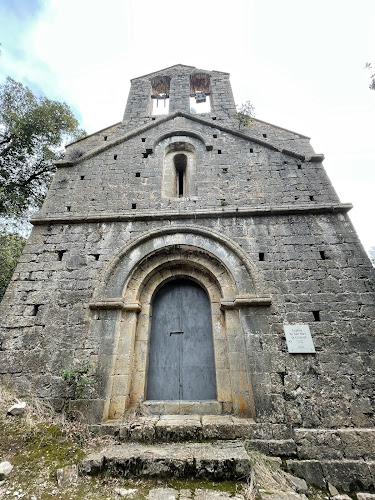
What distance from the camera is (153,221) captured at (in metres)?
5.69

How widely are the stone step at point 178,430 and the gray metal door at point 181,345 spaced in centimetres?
74

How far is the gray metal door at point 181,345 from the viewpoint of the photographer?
15.0 ft

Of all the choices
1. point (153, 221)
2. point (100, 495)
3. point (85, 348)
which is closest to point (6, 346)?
point (85, 348)

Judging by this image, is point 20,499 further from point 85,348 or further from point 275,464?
point 275,464

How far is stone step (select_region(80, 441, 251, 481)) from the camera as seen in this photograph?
297cm

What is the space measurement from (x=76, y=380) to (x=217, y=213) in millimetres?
4024

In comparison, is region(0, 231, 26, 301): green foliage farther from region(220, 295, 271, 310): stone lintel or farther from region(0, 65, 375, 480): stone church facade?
region(220, 295, 271, 310): stone lintel

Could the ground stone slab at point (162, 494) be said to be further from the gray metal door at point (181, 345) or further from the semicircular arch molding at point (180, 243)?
the semicircular arch molding at point (180, 243)

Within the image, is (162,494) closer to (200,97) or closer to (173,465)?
(173,465)

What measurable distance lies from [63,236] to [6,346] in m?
2.33

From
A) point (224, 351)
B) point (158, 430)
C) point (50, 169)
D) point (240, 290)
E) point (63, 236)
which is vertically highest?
point (50, 169)

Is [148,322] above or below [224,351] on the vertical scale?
above

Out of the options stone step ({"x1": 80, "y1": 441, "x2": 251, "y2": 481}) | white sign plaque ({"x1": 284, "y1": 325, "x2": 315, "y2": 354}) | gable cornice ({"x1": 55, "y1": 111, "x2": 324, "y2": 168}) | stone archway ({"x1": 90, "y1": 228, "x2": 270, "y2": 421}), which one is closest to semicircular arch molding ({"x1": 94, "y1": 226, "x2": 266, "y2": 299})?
stone archway ({"x1": 90, "y1": 228, "x2": 270, "y2": 421})

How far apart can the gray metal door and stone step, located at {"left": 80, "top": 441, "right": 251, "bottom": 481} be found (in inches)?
53.7
